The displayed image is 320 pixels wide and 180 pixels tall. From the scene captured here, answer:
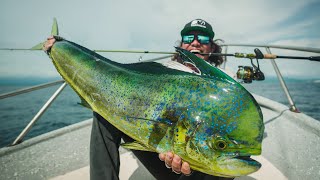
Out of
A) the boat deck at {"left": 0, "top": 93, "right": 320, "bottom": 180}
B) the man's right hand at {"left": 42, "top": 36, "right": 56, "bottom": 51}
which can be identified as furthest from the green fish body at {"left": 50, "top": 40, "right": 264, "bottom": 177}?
the boat deck at {"left": 0, "top": 93, "right": 320, "bottom": 180}

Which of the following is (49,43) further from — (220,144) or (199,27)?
(199,27)

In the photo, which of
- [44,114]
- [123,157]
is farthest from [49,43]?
[44,114]

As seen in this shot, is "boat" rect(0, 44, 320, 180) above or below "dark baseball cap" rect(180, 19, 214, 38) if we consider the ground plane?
below

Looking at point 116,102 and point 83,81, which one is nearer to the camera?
point 116,102

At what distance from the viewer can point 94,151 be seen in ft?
7.02

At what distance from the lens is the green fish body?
1.23 metres

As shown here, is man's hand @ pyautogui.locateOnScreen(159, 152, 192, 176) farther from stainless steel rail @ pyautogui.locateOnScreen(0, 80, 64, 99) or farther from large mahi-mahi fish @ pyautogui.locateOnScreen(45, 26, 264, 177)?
stainless steel rail @ pyautogui.locateOnScreen(0, 80, 64, 99)

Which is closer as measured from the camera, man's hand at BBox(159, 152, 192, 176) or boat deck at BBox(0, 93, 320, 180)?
man's hand at BBox(159, 152, 192, 176)

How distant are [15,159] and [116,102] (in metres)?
2.30

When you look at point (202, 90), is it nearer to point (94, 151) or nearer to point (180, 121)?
point (180, 121)

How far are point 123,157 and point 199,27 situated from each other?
2392 mm

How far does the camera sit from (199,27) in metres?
3.50

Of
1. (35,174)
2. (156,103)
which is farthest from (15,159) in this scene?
(156,103)

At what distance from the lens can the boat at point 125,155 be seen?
2.69 m
